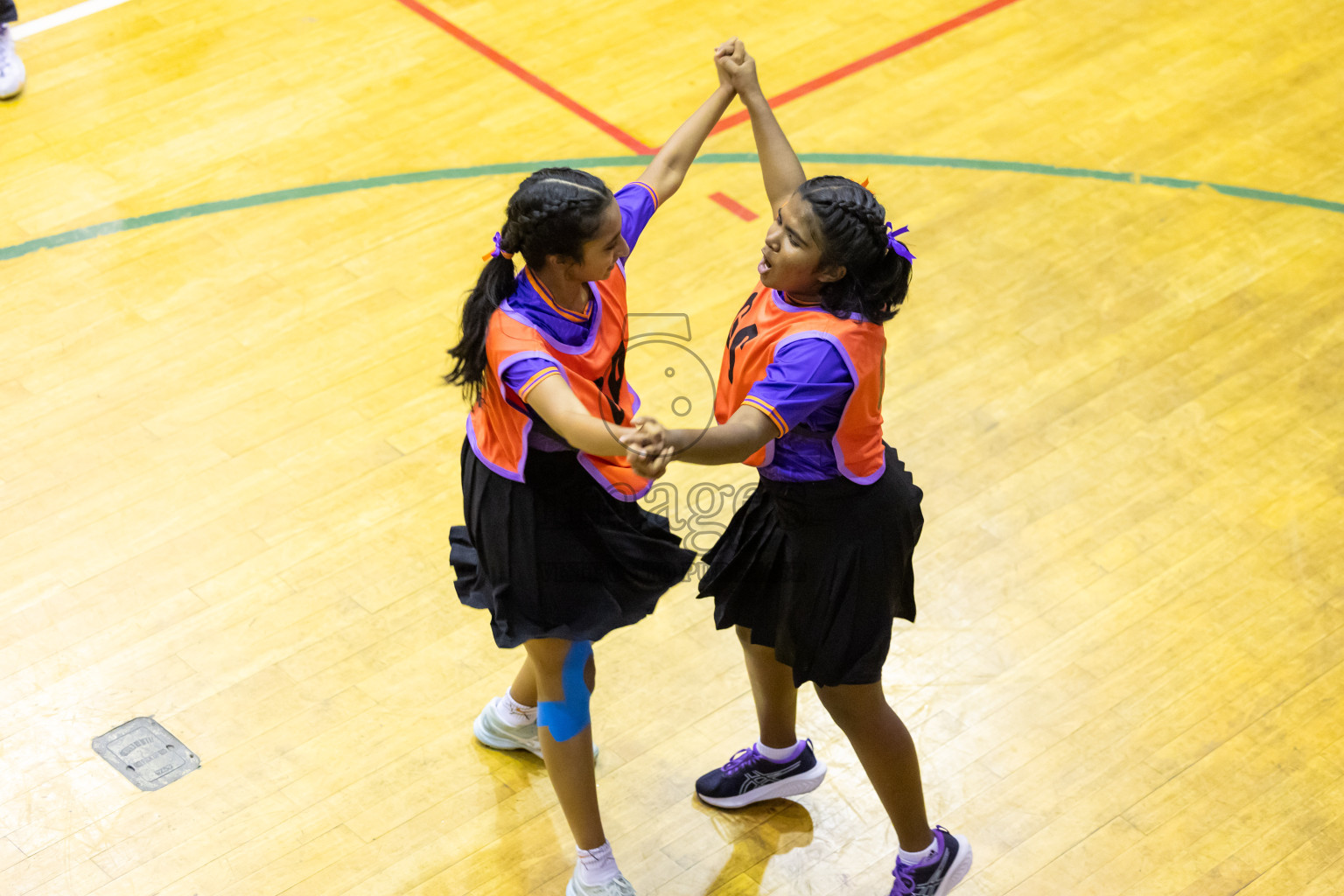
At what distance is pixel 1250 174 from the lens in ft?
15.5

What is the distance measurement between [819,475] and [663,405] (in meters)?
1.50

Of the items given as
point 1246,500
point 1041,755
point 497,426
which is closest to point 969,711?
point 1041,755

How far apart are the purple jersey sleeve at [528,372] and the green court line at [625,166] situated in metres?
2.60

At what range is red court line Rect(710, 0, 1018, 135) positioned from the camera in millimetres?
4987

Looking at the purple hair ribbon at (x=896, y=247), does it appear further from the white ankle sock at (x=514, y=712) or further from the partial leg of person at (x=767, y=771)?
the white ankle sock at (x=514, y=712)

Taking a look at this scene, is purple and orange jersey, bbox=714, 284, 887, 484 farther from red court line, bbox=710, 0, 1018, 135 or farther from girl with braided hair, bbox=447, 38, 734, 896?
red court line, bbox=710, 0, 1018, 135

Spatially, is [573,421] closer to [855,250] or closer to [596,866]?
[855,250]

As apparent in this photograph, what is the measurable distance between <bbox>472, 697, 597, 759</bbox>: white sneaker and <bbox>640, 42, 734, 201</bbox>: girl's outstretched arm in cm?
117

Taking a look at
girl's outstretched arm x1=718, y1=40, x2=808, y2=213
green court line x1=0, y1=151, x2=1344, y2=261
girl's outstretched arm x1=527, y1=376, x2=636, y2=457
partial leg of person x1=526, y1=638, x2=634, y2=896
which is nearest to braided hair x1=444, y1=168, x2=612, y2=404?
girl's outstretched arm x1=527, y1=376, x2=636, y2=457

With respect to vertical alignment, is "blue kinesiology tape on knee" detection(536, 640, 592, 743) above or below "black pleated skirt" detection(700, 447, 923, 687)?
below

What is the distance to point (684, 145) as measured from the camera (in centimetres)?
264

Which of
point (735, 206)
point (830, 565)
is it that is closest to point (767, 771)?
point (830, 565)

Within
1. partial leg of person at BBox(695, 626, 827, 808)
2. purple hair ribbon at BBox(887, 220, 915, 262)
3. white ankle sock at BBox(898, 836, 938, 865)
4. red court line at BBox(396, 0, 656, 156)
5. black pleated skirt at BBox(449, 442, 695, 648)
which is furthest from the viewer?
red court line at BBox(396, 0, 656, 156)

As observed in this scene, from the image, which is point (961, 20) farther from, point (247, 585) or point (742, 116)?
point (247, 585)
